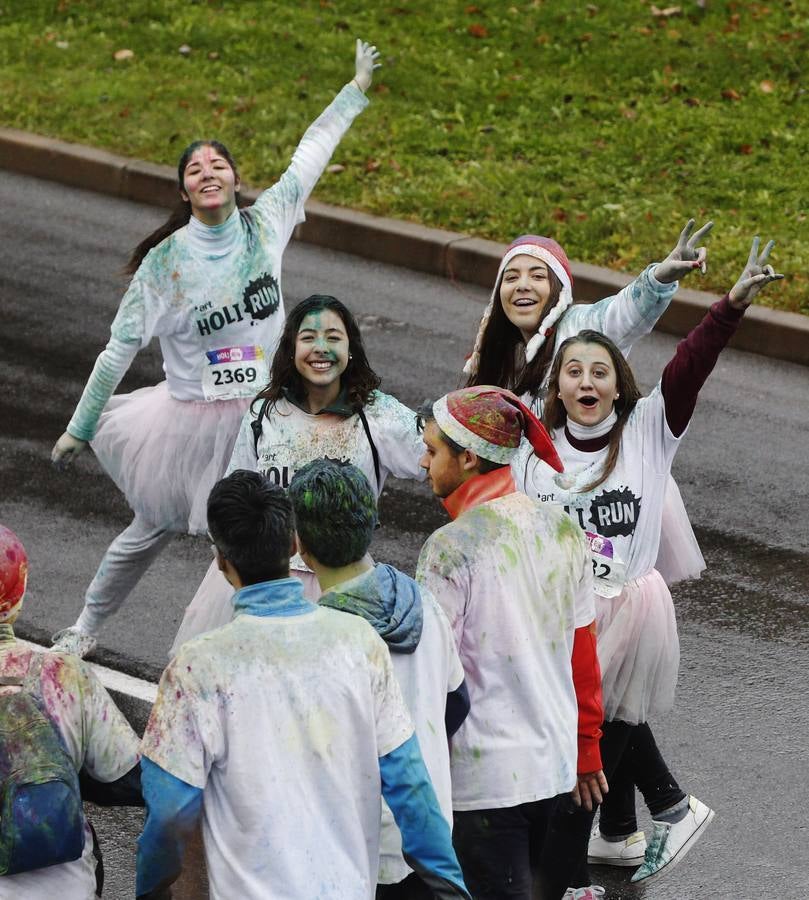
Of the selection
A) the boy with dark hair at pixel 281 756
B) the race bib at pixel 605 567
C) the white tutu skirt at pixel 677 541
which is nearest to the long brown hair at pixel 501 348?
the white tutu skirt at pixel 677 541

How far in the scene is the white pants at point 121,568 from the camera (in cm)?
725

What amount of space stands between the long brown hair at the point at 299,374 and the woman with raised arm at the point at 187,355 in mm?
1079

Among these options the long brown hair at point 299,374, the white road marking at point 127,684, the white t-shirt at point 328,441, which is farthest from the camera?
the white road marking at point 127,684

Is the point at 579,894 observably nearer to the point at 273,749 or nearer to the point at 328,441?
the point at 328,441

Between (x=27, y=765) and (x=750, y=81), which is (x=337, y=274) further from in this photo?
(x=27, y=765)

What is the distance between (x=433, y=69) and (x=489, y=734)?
10424mm

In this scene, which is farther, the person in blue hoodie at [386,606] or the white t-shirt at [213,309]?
the white t-shirt at [213,309]

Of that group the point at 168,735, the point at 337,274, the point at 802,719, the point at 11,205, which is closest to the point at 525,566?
the point at 168,735

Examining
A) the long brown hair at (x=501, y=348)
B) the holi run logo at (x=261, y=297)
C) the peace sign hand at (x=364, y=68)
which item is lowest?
the holi run logo at (x=261, y=297)

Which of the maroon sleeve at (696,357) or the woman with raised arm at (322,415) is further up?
the maroon sleeve at (696,357)

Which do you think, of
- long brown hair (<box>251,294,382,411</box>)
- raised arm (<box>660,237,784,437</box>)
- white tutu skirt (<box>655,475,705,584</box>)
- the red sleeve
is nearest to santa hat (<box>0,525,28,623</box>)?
the red sleeve

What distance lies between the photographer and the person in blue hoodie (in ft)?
14.0

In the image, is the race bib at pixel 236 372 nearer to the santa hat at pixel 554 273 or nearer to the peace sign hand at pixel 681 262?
the santa hat at pixel 554 273

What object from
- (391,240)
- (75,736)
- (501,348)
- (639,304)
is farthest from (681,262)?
(391,240)
